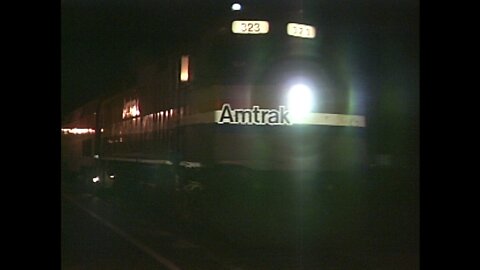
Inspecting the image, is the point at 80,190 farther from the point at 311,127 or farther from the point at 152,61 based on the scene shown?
the point at 311,127

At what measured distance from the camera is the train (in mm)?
3562

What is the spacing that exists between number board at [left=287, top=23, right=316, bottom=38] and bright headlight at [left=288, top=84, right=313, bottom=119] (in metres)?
0.30

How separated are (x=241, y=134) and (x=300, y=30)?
0.68 m

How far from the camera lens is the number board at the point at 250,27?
12.4 ft

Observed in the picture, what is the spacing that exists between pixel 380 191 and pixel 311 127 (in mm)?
529

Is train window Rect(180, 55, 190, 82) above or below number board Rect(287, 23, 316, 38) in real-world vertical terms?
below

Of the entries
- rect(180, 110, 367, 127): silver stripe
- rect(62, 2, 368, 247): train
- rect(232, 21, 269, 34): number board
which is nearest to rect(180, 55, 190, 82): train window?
rect(62, 2, 368, 247): train

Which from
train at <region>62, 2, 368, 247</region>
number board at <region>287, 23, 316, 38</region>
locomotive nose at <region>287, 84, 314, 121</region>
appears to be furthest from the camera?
number board at <region>287, 23, 316, 38</region>

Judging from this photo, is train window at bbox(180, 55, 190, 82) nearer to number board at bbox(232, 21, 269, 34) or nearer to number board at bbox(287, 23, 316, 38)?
number board at bbox(232, 21, 269, 34)

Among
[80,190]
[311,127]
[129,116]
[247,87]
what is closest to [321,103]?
[311,127]

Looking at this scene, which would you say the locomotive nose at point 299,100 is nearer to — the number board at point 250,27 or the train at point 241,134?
the train at point 241,134

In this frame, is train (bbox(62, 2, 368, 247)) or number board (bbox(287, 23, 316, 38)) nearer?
train (bbox(62, 2, 368, 247))

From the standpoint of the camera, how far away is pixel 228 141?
3.69 metres
